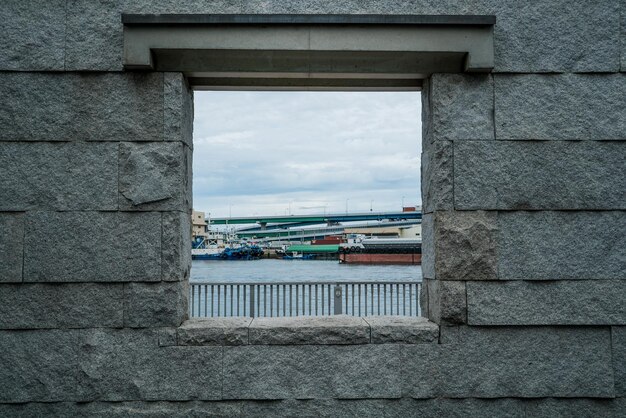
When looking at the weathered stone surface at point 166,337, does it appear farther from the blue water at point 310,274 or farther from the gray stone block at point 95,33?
the blue water at point 310,274

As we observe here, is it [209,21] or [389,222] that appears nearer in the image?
[209,21]

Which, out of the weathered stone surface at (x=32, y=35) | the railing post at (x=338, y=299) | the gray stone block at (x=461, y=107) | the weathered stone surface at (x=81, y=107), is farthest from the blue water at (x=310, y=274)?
the weathered stone surface at (x=32, y=35)

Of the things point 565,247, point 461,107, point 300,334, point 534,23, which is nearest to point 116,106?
point 300,334

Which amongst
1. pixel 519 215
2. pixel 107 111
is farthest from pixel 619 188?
pixel 107 111

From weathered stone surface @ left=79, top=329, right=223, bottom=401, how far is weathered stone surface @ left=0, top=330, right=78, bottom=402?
139 mm

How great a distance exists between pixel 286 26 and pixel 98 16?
1.44m

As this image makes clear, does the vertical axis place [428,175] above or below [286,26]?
below

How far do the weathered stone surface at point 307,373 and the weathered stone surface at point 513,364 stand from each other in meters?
0.16

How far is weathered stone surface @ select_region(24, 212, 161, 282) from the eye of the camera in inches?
157

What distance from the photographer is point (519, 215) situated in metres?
4.10

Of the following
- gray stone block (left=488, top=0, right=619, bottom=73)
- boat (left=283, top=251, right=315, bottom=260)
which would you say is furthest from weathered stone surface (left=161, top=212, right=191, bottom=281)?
boat (left=283, top=251, right=315, bottom=260)

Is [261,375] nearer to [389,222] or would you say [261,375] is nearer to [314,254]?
[389,222]

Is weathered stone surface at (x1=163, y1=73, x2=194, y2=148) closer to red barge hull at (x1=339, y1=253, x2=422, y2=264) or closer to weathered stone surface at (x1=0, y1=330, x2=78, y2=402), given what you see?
weathered stone surface at (x1=0, y1=330, x2=78, y2=402)

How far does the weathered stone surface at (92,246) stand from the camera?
398cm
